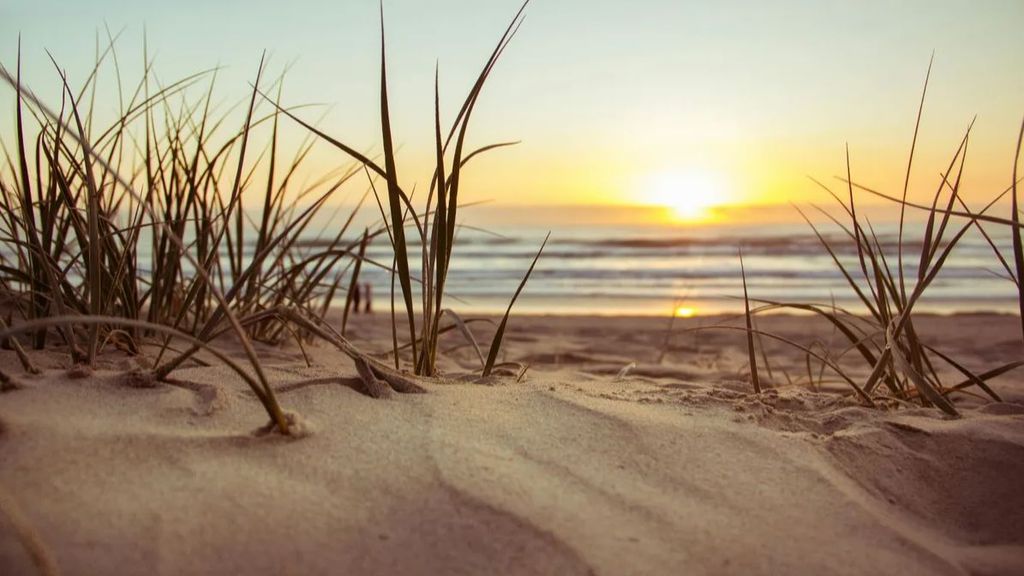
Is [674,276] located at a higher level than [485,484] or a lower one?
lower

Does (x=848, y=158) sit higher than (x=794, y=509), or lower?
higher

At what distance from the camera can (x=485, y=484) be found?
117cm

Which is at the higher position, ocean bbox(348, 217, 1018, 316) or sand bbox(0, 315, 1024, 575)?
sand bbox(0, 315, 1024, 575)

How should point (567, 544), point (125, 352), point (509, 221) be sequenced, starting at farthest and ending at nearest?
point (509, 221) < point (125, 352) < point (567, 544)

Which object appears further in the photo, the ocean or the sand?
the ocean

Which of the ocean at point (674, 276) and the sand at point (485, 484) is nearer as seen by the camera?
the sand at point (485, 484)

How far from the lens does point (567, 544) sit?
1058 millimetres

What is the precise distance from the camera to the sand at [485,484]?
3.35 feet

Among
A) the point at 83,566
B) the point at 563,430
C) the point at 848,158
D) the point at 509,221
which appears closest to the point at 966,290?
the point at 848,158

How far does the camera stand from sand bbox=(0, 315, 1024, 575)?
1021 millimetres

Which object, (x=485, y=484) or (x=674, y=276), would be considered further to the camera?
(x=674, y=276)

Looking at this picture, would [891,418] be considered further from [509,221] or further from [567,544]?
[509,221]

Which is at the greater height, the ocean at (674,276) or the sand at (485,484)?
the sand at (485,484)

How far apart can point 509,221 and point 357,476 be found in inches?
1658
